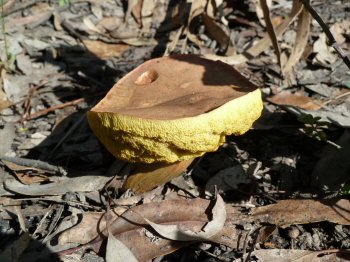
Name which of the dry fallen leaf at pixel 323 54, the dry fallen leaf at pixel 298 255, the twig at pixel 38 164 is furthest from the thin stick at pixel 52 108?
the dry fallen leaf at pixel 323 54

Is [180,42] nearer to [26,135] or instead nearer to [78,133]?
[78,133]

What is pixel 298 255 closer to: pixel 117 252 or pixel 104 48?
pixel 117 252

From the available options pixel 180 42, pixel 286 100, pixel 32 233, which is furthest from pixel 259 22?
pixel 32 233

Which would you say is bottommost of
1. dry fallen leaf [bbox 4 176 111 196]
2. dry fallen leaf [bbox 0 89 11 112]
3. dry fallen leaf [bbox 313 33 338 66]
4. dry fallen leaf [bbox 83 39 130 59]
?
dry fallen leaf [bbox 4 176 111 196]

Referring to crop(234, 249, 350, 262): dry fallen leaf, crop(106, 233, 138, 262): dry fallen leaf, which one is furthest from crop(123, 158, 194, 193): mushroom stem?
crop(234, 249, 350, 262): dry fallen leaf

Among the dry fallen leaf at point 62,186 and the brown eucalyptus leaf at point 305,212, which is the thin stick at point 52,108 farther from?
the brown eucalyptus leaf at point 305,212

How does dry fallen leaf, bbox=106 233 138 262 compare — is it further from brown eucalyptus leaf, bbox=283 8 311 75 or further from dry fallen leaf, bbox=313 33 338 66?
dry fallen leaf, bbox=313 33 338 66

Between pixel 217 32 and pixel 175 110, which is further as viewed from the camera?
pixel 217 32

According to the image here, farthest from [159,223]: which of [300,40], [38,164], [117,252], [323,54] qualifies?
[323,54]
